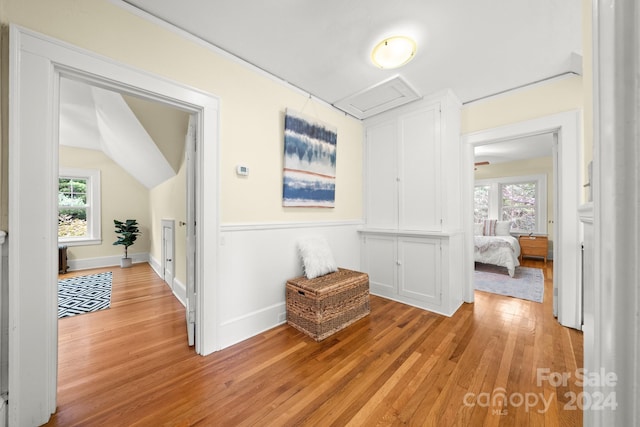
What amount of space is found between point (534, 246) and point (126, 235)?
29.4 ft

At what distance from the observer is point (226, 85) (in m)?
2.11

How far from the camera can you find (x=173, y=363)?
1838mm

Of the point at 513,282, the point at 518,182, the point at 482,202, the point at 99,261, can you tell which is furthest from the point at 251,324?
the point at 518,182

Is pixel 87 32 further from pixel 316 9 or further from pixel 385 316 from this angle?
pixel 385 316

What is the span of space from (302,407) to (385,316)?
1.43m

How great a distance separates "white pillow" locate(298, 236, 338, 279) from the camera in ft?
8.38

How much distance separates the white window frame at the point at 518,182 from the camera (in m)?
5.85

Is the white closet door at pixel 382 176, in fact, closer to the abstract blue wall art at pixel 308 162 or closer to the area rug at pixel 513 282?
the abstract blue wall art at pixel 308 162

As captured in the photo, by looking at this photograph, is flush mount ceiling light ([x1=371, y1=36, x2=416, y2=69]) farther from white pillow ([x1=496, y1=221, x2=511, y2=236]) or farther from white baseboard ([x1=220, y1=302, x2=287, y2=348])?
white pillow ([x1=496, y1=221, x2=511, y2=236])

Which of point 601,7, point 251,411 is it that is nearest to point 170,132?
point 251,411

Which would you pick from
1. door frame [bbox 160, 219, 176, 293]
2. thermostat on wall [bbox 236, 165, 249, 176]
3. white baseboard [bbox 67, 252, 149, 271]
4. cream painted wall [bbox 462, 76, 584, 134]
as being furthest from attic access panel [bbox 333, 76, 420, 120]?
white baseboard [bbox 67, 252, 149, 271]

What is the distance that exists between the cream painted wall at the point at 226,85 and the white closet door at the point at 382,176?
20.0 inches

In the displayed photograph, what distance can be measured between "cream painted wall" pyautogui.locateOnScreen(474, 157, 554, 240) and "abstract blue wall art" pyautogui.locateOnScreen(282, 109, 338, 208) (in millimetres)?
5677

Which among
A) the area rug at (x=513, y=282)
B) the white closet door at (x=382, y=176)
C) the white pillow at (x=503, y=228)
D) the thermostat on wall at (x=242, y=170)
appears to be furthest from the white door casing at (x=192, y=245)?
the white pillow at (x=503, y=228)
